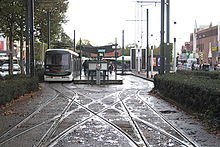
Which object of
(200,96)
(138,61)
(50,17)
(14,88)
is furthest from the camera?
(138,61)

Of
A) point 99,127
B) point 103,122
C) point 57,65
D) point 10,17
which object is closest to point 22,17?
point 10,17

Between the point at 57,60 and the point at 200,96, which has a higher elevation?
the point at 57,60

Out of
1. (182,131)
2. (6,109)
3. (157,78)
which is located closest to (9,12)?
(157,78)

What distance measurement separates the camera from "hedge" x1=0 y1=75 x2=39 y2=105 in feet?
42.8

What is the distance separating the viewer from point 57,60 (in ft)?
96.6

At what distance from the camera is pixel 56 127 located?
9.20 m

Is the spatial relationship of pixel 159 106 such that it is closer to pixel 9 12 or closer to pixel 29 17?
pixel 29 17

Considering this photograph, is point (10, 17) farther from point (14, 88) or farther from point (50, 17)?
point (14, 88)

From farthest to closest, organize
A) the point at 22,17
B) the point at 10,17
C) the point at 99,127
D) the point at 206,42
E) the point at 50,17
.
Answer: the point at 206,42, the point at 50,17, the point at 22,17, the point at 10,17, the point at 99,127

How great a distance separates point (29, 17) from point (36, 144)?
15.5 metres

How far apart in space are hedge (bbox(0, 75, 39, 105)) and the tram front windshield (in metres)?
9.30

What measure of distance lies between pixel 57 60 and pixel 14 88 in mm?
14733

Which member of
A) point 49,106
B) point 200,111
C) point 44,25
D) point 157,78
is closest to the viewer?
point 200,111

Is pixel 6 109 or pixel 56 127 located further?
pixel 6 109
